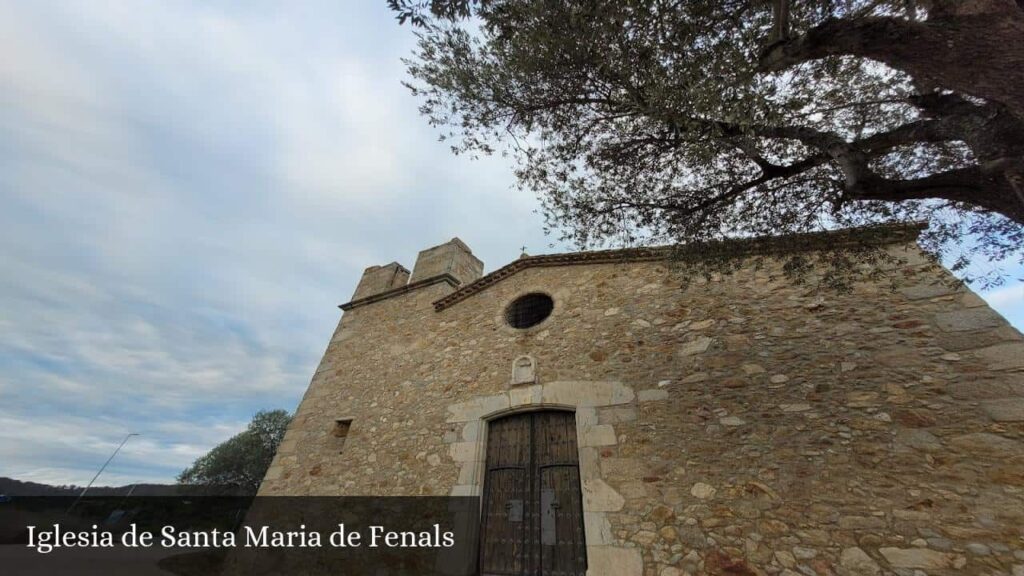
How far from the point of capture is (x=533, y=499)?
4.69 m

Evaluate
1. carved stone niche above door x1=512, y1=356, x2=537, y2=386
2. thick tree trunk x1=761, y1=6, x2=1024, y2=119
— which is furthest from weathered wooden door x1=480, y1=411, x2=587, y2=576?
thick tree trunk x1=761, y1=6, x2=1024, y2=119

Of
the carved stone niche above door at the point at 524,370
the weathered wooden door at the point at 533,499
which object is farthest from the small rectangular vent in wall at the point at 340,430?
the carved stone niche above door at the point at 524,370

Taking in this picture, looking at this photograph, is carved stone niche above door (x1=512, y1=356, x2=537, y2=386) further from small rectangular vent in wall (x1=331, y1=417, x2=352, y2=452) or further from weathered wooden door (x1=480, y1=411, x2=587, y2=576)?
small rectangular vent in wall (x1=331, y1=417, x2=352, y2=452)

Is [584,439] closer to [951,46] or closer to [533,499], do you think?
[533,499]

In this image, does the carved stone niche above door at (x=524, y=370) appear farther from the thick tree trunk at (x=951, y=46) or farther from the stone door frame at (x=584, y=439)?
the thick tree trunk at (x=951, y=46)

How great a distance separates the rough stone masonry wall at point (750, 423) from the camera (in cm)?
307

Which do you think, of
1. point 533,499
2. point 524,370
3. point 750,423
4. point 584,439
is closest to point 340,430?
point 524,370

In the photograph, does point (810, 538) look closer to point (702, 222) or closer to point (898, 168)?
point (702, 222)

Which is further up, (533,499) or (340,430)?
(340,430)

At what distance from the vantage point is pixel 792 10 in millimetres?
3170

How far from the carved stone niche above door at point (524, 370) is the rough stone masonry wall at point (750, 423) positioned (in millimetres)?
104

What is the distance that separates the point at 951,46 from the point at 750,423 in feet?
10.7

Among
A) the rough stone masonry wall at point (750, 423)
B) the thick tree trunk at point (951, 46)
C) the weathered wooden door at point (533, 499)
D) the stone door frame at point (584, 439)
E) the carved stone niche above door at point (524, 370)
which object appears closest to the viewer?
the thick tree trunk at point (951, 46)

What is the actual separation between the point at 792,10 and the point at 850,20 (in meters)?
0.85
